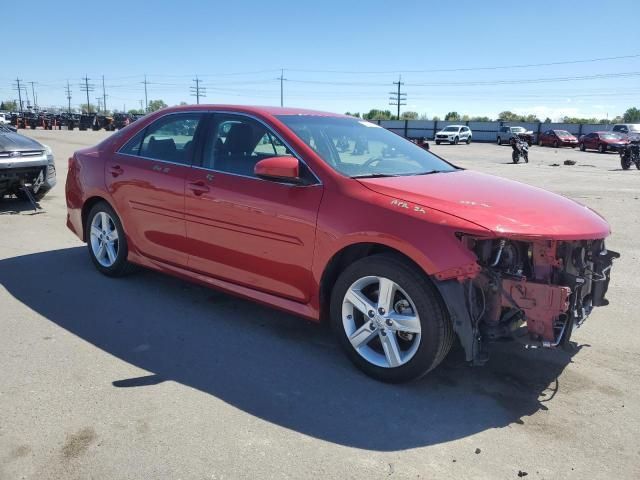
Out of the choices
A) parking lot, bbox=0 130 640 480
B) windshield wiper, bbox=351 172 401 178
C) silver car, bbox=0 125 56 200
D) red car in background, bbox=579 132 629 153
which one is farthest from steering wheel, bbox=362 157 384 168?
red car in background, bbox=579 132 629 153

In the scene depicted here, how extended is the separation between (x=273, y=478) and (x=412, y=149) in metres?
3.12

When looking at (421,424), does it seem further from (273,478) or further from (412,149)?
(412,149)

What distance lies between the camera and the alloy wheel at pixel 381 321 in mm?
3309

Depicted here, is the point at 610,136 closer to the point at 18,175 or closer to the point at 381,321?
the point at 18,175

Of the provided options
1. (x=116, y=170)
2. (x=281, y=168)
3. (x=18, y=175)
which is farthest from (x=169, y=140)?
(x=18, y=175)

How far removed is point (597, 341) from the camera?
13.6ft

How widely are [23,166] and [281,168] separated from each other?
637cm

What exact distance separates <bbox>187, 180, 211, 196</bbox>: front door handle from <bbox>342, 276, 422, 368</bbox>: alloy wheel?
1.52m

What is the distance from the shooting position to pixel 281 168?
3.63 meters

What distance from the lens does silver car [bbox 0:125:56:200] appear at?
812 cm

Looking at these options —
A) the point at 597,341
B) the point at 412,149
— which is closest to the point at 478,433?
the point at 597,341

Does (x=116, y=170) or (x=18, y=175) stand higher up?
(x=116, y=170)

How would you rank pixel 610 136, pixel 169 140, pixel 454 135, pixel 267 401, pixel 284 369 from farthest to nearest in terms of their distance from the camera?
pixel 454 135, pixel 610 136, pixel 169 140, pixel 284 369, pixel 267 401

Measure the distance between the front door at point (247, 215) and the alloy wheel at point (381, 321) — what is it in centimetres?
38
